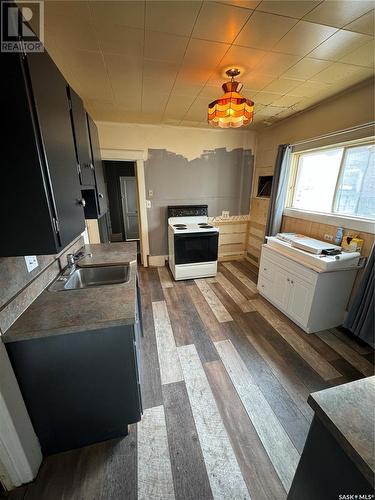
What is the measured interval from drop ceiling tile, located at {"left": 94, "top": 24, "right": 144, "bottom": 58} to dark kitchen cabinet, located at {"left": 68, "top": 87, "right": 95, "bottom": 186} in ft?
1.40

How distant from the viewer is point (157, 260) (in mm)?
3877

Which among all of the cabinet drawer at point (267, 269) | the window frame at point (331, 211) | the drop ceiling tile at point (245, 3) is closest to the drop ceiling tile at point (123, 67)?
the drop ceiling tile at point (245, 3)

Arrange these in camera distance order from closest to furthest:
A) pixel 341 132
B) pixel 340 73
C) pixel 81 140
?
1. pixel 81 140
2. pixel 340 73
3. pixel 341 132

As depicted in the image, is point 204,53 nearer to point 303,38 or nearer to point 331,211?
point 303,38

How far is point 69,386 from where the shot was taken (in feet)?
3.53

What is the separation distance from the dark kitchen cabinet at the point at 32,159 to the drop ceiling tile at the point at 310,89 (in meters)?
2.20

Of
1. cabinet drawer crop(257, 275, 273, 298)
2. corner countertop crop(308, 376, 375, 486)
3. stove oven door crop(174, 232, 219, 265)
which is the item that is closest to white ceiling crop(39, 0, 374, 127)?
stove oven door crop(174, 232, 219, 265)

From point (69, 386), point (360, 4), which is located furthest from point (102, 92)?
point (69, 386)

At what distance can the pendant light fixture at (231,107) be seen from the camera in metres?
1.62

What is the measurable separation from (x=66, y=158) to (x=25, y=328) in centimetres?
84

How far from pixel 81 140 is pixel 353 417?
1.82 meters

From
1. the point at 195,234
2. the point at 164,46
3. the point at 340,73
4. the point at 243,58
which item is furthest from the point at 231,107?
the point at 195,234

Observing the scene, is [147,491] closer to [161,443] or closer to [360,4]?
[161,443]

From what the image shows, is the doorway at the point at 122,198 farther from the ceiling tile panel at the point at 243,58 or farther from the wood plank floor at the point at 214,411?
Result: the ceiling tile panel at the point at 243,58
